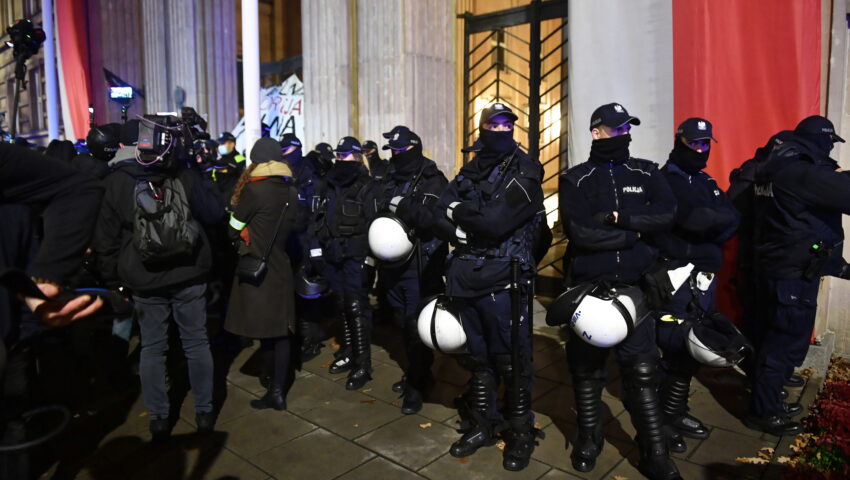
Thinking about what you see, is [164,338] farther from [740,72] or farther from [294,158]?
[740,72]

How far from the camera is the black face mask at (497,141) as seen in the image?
3508mm

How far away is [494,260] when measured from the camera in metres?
3.44

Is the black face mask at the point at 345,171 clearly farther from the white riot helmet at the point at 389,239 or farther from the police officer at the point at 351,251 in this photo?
the white riot helmet at the point at 389,239

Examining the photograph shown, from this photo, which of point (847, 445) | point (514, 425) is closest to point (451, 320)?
point (514, 425)

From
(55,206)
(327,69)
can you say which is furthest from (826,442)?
(327,69)

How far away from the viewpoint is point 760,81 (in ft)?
17.7

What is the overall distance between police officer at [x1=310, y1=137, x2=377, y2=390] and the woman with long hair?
Result: 68 cm

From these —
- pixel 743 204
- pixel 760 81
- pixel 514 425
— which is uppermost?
pixel 760 81

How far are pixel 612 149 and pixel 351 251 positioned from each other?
2.46 metres

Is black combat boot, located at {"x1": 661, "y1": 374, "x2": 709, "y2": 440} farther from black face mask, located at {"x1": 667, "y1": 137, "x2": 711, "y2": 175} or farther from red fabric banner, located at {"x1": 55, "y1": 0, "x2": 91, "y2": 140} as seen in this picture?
red fabric banner, located at {"x1": 55, "y1": 0, "x2": 91, "y2": 140}

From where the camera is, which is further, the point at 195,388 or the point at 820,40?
the point at 820,40

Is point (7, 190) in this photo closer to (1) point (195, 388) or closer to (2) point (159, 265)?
(2) point (159, 265)

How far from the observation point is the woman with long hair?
4.31 meters

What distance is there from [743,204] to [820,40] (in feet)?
6.39
